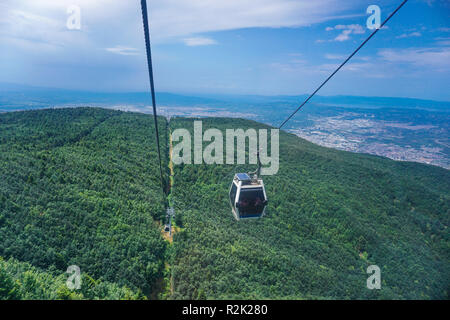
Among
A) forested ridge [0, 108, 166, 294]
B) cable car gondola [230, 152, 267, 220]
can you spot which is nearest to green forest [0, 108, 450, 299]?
forested ridge [0, 108, 166, 294]

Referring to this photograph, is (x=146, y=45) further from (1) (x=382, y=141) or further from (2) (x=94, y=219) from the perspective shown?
(1) (x=382, y=141)

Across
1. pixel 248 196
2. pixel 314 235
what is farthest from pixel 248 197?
pixel 314 235

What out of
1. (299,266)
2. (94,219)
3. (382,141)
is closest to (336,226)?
(299,266)

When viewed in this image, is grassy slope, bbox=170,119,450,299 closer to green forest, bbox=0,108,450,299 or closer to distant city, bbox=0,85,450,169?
green forest, bbox=0,108,450,299

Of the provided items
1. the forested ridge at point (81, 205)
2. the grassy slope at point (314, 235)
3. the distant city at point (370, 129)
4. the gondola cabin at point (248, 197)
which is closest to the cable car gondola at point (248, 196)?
the gondola cabin at point (248, 197)

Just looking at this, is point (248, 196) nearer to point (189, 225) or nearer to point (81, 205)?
point (189, 225)
